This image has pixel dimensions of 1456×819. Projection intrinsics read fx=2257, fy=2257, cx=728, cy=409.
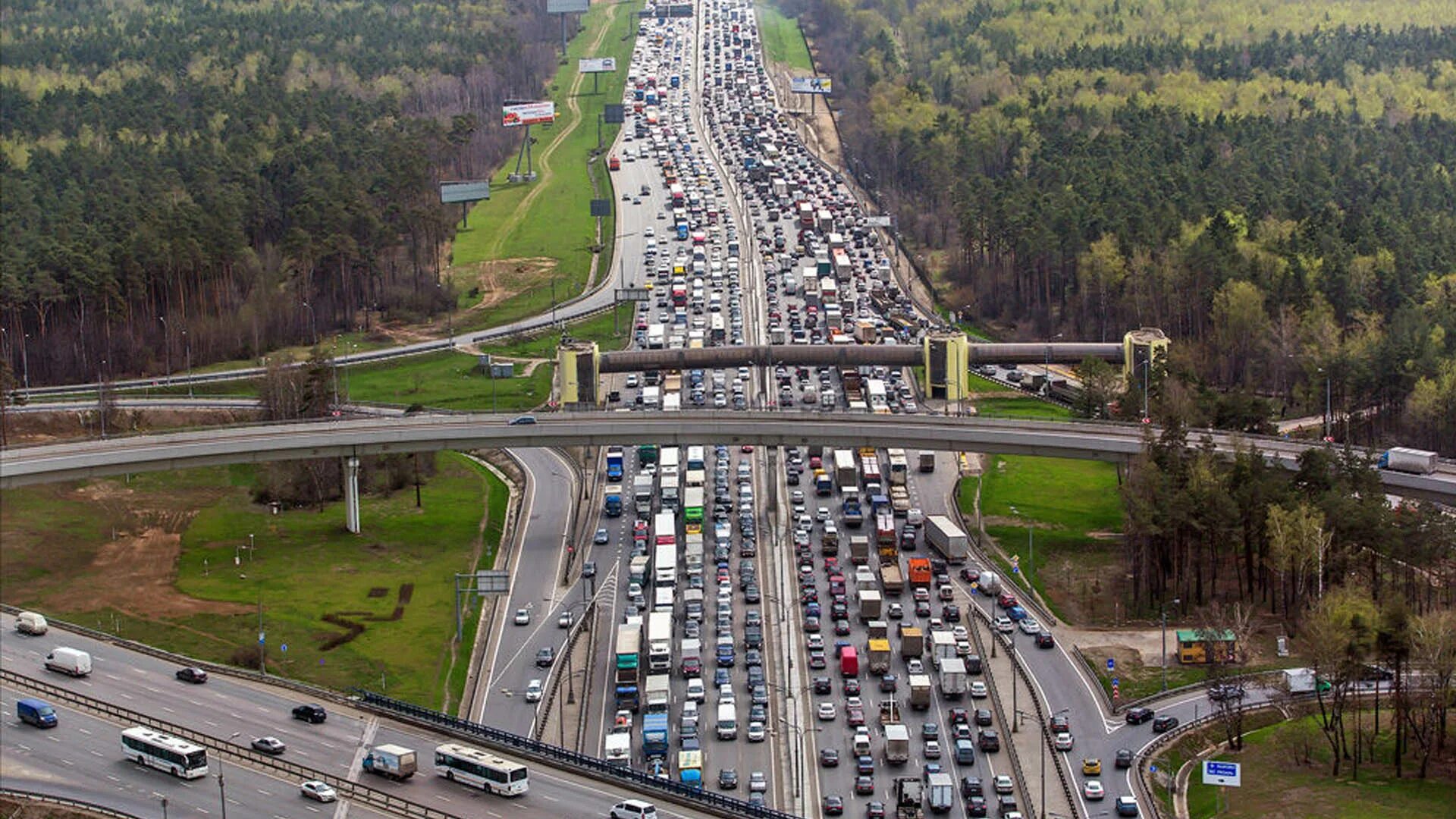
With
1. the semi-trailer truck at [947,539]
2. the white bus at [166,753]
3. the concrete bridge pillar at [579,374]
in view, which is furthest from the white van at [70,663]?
the concrete bridge pillar at [579,374]

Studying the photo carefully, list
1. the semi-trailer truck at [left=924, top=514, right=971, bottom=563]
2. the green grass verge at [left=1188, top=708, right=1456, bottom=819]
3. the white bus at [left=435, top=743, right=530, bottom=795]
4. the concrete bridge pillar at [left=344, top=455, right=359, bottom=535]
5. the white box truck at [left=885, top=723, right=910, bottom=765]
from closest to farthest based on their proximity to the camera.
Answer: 1. the white bus at [left=435, top=743, right=530, bottom=795]
2. the green grass verge at [left=1188, top=708, right=1456, bottom=819]
3. the white box truck at [left=885, top=723, right=910, bottom=765]
4. the semi-trailer truck at [left=924, top=514, right=971, bottom=563]
5. the concrete bridge pillar at [left=344, top=455, right=359, bottom=535]

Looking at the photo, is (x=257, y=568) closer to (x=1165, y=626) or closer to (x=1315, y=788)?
(x=1165, y=626)

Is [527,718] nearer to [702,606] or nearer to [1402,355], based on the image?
[702,606]

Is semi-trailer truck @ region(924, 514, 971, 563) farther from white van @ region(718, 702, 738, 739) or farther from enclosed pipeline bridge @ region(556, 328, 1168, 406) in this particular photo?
enclosed pipeline bridge @ region(556, 328, 1168, 406)

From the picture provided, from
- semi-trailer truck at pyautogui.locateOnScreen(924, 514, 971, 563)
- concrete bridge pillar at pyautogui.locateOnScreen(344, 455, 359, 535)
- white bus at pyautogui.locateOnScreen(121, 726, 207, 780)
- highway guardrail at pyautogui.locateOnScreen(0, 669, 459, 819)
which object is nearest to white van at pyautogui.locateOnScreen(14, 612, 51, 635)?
highway guardrail at pyautogui.locateOnScreen(0, 669, 459, 819)

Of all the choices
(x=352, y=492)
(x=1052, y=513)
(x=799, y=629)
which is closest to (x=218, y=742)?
(x=799, y=629)
